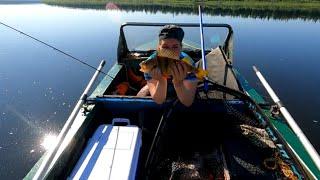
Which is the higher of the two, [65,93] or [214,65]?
[214,65]

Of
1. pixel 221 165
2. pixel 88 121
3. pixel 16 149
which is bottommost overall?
pixel 16 149

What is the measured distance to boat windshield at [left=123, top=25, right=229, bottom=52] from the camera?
25.6 feet

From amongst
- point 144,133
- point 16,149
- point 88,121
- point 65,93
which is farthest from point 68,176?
point 65,93

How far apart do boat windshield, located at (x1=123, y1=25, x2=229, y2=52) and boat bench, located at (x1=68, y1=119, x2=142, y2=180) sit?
12.6 ft

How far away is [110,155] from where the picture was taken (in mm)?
3926

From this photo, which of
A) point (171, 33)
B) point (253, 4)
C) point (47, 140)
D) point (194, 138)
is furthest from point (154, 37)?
point (253, 4)

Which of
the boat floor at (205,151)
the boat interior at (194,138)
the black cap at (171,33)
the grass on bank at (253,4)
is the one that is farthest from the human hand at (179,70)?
the grass on bank at (253,4)

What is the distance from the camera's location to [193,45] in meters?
8.27

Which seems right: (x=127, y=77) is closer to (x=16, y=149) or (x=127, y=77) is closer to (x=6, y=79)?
(x=16, y=149)

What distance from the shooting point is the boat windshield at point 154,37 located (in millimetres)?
7801

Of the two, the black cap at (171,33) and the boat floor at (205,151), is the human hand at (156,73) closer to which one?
the black cap at (171,33)

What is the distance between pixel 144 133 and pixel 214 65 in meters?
1.99

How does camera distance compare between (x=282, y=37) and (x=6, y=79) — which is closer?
(x=6, y=79)

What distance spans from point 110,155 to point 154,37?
478 centimetres
